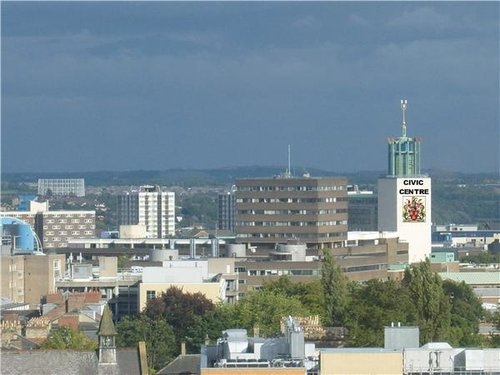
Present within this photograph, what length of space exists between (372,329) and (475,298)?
51.2 meters

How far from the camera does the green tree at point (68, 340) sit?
8994 centimetres

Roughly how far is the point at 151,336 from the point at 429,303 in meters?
12.8

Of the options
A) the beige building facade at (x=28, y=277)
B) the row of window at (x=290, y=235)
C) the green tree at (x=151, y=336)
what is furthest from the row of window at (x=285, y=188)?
Result: the green tree at (x=151, y=336)

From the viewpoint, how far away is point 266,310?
110m

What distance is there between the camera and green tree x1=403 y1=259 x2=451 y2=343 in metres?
97.1

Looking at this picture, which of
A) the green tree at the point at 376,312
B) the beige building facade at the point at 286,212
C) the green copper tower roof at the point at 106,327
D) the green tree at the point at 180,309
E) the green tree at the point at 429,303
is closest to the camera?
the green copper tower roof at the point at 106,327

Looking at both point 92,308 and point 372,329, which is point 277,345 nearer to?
point 372,329

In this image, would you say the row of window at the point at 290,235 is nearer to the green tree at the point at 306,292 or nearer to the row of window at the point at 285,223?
the row of window at the point at 285,223

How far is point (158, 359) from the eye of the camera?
10162 cm

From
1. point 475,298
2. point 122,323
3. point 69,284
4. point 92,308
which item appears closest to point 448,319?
point 122,323

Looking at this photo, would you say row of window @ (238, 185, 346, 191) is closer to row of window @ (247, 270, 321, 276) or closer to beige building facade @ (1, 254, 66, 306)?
Result: row of window @ (247, 270, 321, 276)

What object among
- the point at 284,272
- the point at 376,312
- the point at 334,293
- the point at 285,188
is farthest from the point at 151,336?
the point at 285,188

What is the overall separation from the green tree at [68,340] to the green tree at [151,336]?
3.22 m

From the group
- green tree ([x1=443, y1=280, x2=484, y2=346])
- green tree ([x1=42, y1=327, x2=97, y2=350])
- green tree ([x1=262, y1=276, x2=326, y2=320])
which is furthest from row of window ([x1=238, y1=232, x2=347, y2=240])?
green tree ([x1=42, y1=327, x2=97, y2=350])
